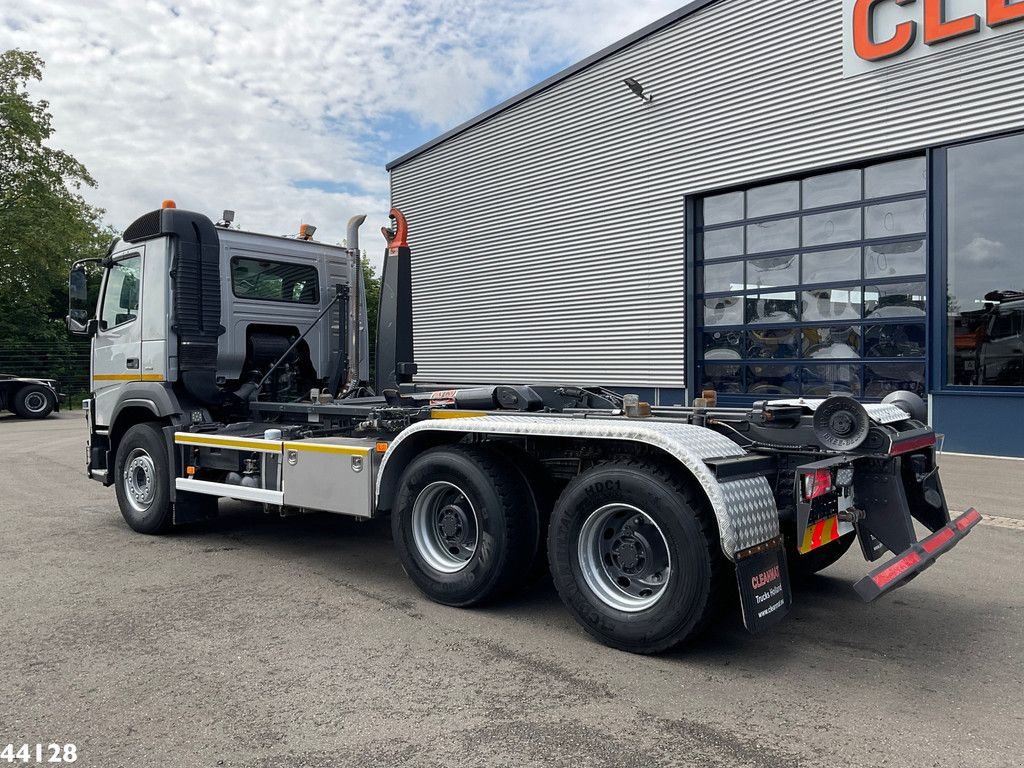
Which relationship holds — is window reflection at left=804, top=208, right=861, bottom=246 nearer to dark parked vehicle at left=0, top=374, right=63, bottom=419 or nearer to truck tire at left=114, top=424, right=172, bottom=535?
truck tire at left=114, top=424, right=172, bottom=535

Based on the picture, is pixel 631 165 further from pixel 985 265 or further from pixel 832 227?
pixel 985 265

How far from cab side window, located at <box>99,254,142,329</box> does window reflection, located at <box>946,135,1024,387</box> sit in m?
11.3

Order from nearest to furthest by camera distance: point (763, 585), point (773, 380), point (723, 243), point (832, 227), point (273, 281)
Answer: point (763, 585)
point (273, 281)
point (832, 227)
point (773, 380)
point (723, 243)

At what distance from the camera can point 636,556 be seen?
4.14 metres

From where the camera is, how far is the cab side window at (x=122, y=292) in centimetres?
747

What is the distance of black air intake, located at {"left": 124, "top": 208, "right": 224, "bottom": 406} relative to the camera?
7035mm

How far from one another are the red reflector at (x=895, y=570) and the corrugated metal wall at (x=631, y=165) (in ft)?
34.1

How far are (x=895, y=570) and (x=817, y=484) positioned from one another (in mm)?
570

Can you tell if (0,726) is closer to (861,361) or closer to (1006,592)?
(1006,592)

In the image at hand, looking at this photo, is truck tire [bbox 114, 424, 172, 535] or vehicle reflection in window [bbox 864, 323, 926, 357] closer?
truck tire [bbox 114, 424, 172, 535]

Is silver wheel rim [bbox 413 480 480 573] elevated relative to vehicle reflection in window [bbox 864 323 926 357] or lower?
lower

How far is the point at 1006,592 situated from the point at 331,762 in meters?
4.51

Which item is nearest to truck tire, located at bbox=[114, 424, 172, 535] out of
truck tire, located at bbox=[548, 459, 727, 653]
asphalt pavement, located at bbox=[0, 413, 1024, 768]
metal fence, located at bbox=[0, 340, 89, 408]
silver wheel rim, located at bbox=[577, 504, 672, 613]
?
asphalt pavement, located at bbox=[0, 413, 1024, 768]

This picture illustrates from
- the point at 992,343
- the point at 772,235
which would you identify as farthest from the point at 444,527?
the point at 772,235
